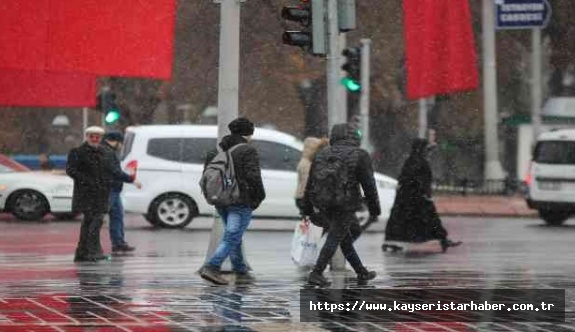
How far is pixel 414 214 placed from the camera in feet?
67.3

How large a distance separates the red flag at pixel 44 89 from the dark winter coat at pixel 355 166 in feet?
18.5

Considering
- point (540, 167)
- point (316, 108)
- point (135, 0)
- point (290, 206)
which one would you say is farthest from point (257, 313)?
point (316, 108)

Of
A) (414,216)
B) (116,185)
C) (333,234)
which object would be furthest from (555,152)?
(333,234)

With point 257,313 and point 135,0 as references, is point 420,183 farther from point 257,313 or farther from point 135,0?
point 257,313

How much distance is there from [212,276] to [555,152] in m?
16.8

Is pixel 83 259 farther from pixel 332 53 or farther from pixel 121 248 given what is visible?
pixel 332 53

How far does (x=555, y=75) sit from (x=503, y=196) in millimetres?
14036

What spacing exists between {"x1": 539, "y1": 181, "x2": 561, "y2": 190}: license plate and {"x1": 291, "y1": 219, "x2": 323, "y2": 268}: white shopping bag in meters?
14.0

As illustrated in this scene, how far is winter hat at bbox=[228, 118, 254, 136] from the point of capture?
14469 millimetres

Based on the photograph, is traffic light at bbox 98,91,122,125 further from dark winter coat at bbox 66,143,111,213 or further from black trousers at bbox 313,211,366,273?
black trousers at bbox 313,211,366,273

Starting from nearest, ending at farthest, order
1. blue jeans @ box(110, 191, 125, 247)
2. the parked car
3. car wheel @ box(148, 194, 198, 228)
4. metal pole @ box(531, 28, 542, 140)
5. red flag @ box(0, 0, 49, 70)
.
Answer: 1. red flag @ box(0, 0, 49, 70)
2. blue jeans @ box(110, 191, 125, 247)
3. car wheel @ box(148, 194, 198, 228)
4. the parked car
5. metal pole @ box(531, 28, 542, 140)

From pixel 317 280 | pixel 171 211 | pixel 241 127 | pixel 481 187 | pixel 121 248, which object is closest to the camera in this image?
pixel 317 280

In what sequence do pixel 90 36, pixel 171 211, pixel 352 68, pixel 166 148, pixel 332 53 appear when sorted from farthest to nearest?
pixel 166 148 < pixel 171 211 < pixel 352 68 < pixel 90 36 < pixel 332 53

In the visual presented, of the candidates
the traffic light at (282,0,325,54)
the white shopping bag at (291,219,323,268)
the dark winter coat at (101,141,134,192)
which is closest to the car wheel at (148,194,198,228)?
the dark winter coat at (101,141,134,192)
